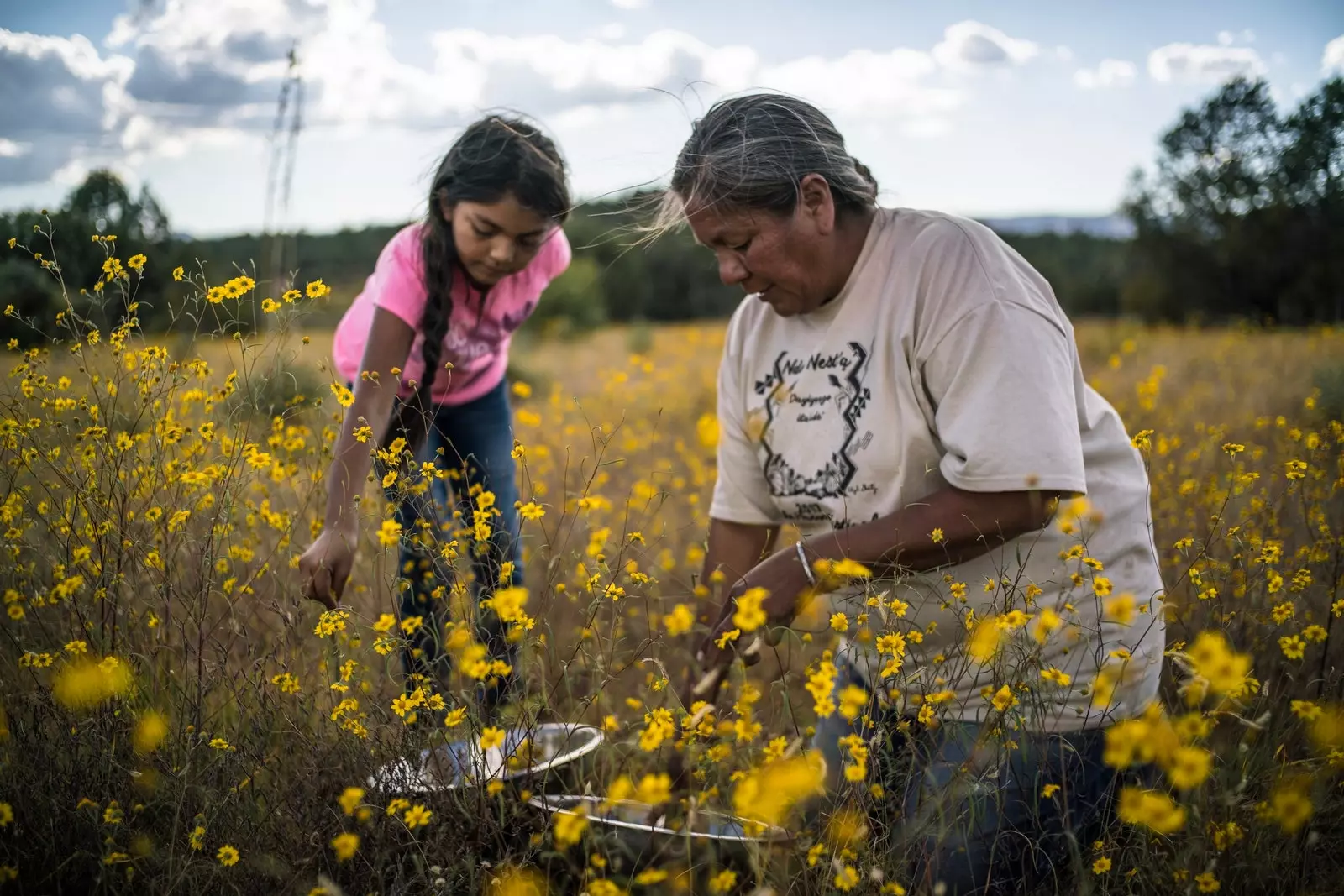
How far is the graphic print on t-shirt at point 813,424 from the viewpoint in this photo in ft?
6.97

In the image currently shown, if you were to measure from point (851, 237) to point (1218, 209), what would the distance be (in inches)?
872

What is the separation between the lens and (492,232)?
2625mm

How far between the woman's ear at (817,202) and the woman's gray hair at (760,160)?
0.05 feet

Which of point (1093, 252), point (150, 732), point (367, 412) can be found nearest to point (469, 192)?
point (367, 412)

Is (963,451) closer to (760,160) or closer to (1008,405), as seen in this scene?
(1008,405)

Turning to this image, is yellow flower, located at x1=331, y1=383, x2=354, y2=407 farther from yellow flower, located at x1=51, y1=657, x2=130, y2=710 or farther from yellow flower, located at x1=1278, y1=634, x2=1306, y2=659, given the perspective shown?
yellow flower, located at x1=1278, y1=634, x2=1306, y2=659

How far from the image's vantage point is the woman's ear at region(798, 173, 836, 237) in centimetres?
200

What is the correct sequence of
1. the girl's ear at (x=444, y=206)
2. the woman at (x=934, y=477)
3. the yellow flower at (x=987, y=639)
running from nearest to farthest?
the yellow flower at (x=987, y=639) → the woman at (x=934, y=477) → the girl's ear at (x=444, y=206)

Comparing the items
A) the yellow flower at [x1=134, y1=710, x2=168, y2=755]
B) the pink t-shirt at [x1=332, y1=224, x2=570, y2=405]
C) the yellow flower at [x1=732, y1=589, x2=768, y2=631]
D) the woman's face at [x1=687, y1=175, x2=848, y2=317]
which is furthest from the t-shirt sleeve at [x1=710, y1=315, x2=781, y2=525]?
the yellow flower at [x1=134, y1=710, x2=168, y2=755]

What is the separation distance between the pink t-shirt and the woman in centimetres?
85

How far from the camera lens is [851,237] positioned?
212 cm

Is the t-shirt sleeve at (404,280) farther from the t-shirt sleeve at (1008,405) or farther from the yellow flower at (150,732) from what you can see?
the t-shirt sleeve at (1008,405)

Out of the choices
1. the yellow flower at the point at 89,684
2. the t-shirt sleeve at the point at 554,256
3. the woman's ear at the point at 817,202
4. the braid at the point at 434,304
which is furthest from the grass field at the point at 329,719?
the t-shirt sleeve at the point at 554,256

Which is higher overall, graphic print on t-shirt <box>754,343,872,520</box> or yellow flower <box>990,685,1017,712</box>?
graphic print on t-shirt <box>754,343,872,520</box>
